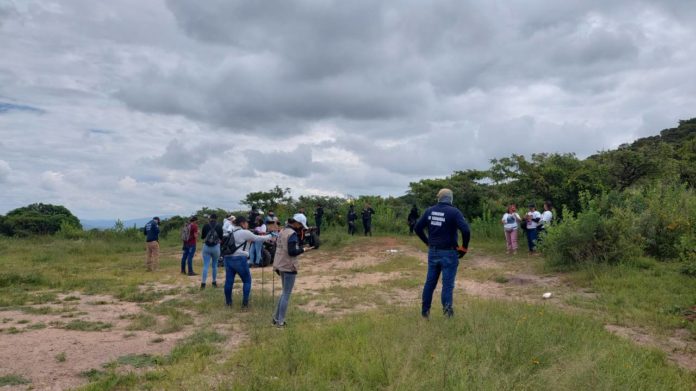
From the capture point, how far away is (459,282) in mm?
11156

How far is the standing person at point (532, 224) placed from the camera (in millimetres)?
14216

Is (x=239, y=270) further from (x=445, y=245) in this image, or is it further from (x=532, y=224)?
(x=532, y=224)

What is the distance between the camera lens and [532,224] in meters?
14.3

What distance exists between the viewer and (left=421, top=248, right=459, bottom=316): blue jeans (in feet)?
21.2

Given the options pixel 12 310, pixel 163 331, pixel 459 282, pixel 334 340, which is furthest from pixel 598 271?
pixel 12 310

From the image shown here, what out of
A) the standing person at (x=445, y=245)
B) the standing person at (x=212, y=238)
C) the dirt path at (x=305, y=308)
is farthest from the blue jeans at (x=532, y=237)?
the standing person at (x=212, y=238)

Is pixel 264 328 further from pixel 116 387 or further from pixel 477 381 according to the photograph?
pixel 477 381

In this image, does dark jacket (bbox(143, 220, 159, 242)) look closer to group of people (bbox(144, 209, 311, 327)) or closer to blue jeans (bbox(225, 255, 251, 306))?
group of people (bbox(144, 209, 311, 327))

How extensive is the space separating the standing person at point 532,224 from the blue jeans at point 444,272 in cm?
869

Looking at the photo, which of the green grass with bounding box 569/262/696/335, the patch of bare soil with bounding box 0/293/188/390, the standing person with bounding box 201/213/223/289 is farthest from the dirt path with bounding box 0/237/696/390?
the standing person with bounding box 201/213/223/289

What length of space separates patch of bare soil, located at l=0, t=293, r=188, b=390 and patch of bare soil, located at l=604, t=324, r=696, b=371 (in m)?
6.13

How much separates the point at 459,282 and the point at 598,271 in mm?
2999

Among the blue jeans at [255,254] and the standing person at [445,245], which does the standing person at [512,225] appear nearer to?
the blue jeans at [255,254]

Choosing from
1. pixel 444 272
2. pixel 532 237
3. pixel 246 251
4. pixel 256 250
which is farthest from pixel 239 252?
pixel 532 237
